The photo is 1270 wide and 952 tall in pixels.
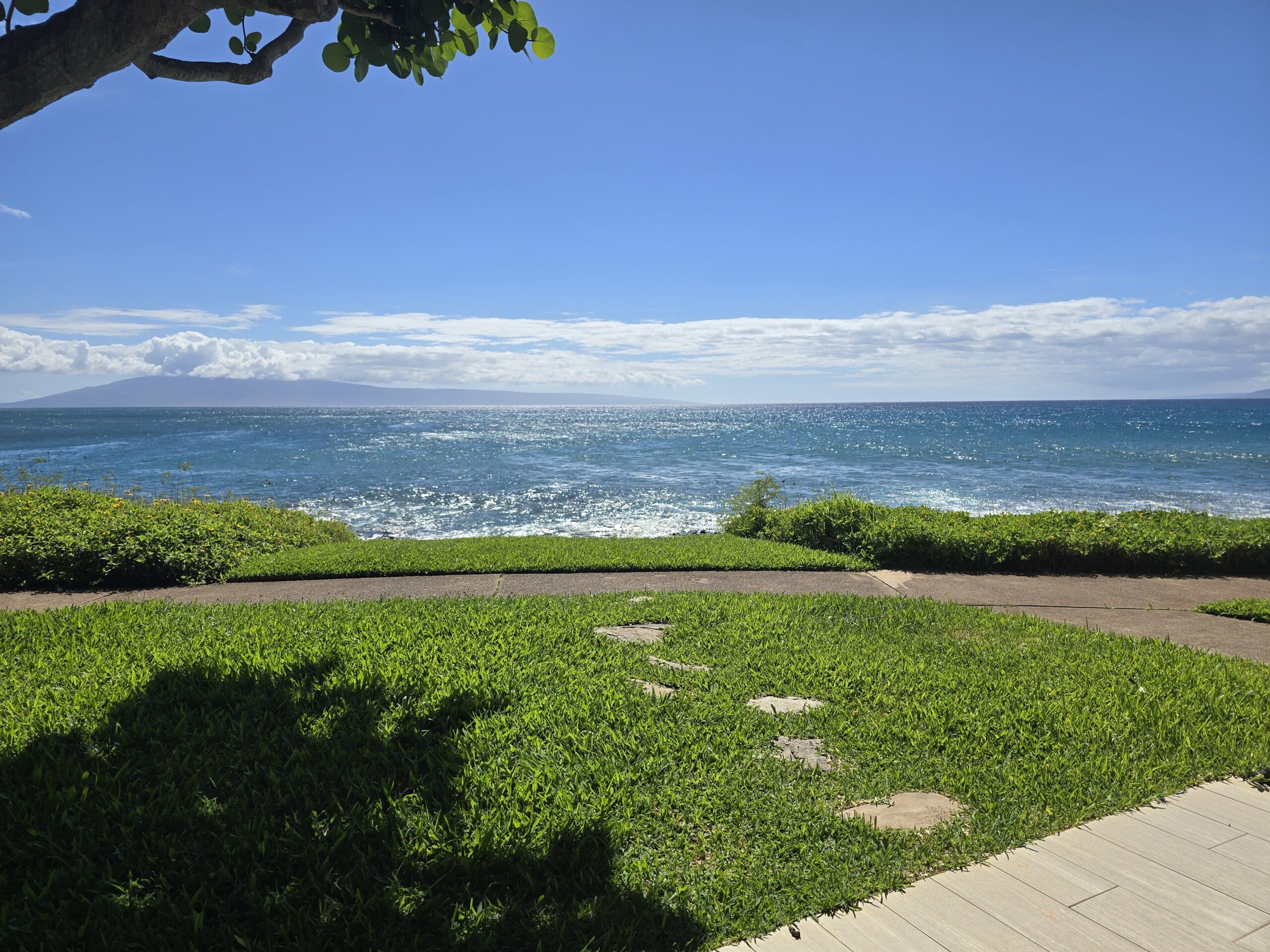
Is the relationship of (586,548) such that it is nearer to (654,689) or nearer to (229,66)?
(654,689)

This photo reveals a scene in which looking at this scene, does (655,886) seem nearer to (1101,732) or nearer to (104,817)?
(104,817)

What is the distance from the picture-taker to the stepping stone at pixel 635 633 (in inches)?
229

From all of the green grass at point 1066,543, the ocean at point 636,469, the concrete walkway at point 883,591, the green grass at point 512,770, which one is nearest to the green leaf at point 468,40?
the green grass at point 512,770

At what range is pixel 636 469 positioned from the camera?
35.4 meters

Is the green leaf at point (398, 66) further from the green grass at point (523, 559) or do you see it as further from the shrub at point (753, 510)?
the shrub at point (753, 510)

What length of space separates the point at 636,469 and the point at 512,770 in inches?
1261

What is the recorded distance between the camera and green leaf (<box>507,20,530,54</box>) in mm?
3533

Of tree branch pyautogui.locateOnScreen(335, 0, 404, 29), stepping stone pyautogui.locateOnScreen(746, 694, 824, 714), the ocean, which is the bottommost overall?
the ocean

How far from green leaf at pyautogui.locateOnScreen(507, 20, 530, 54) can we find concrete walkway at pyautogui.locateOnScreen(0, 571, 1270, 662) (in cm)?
554

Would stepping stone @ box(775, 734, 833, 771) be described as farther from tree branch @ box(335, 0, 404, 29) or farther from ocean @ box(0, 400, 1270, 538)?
ocean @ box(0, 400, 1270, 538)

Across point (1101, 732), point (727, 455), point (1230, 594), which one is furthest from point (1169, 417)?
point (1101, 732)

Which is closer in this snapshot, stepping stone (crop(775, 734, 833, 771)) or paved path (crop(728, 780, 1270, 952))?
paved path (crop(728, 780, 1270, 952))

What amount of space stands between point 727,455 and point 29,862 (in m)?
43.5

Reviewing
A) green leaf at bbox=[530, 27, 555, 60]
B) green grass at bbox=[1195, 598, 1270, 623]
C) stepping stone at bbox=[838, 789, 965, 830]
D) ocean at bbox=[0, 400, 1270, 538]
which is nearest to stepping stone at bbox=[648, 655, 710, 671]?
stepping stone at bbox=[838, 789, 965, 830]
